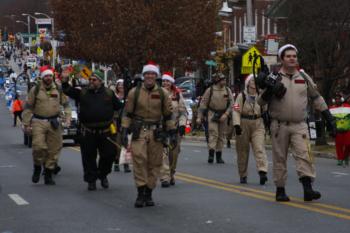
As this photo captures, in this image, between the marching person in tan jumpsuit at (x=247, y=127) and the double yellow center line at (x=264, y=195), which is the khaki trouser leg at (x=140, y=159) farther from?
the marching person in tan jumpsuit at (x=247, y=127)

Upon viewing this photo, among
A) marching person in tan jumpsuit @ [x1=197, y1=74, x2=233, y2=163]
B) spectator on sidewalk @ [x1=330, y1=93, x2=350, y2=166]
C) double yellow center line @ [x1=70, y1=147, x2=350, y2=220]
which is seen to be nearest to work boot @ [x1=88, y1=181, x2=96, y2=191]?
double yellow center line @ [x1=70, y1=147, x2=350, y2=220]

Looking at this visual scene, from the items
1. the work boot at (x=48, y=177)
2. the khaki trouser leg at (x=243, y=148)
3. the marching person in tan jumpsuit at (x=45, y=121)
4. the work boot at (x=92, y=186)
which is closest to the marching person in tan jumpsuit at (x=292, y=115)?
the khaki trouser leg at (x=243, y=148)

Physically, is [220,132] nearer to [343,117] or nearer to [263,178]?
[343,117]

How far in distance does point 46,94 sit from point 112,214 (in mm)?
4983

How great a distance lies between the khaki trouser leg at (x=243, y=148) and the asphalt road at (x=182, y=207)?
0.26m

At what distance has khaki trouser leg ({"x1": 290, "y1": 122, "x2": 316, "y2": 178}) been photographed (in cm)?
1223

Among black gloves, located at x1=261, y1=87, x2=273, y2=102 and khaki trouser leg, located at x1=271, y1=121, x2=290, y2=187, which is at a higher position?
black gloves, located at x1=261, y1=87, x2=273, y2=102

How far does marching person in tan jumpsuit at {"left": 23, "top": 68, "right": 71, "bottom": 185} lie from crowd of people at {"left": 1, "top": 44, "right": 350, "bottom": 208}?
17mm

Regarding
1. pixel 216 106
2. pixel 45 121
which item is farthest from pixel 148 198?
pixel 216 106

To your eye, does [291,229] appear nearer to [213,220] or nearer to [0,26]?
[213,220]

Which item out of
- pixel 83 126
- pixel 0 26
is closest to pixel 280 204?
pixel 83 126

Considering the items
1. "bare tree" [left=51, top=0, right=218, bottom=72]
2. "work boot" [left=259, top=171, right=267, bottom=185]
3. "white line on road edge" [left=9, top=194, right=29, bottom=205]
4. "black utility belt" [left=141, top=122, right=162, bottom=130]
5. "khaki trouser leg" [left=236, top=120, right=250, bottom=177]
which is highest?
"bare tree" [left=51, top=0, right=218, bottom=72]

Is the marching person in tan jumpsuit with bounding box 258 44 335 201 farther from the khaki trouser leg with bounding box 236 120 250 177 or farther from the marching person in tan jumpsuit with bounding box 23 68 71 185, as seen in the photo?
the marching person in tan jumpsuit with bounding box 23 68 71 185

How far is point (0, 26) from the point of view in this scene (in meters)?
187
